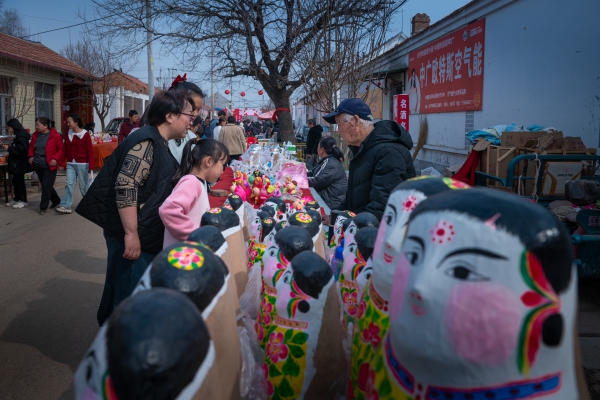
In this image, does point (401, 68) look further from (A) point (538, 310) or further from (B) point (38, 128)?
(A) point (538, 310)

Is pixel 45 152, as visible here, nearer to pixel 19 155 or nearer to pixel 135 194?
pixel 19 155

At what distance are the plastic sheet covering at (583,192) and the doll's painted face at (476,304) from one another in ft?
12.4

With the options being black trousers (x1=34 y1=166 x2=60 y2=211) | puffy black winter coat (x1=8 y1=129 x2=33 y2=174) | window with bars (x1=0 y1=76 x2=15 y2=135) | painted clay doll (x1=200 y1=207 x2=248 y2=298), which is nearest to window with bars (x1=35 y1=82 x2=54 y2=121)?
window with bars (x1=0 y1=76 x2=15 y2=135)

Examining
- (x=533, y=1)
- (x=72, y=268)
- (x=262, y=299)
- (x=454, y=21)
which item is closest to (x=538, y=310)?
(x=262, y=299)

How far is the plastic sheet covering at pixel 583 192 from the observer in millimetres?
4012

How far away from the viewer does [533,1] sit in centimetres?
686

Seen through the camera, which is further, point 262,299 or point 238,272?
point 238,272

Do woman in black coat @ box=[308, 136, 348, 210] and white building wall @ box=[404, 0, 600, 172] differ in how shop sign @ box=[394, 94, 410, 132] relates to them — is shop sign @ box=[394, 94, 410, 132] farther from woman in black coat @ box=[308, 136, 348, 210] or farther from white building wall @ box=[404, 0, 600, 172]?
woman in black coat @ box=[308, 136, 348, 210]

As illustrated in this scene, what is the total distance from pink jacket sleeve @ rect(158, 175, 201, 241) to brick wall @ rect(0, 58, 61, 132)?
12.4 m

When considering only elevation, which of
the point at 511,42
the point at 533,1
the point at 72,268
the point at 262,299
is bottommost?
the point at 72,268

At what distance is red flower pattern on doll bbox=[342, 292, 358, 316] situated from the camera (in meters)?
1.76

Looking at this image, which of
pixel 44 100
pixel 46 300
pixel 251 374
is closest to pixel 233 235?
pixel 251 374

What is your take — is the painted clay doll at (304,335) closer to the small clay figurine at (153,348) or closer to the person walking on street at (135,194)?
the small clay figurine at (153,348)

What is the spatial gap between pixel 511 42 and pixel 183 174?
22.1ft
